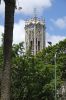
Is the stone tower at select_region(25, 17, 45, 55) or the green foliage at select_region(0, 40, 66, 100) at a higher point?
the stone tower at select_region(25, 17, 45, 55)

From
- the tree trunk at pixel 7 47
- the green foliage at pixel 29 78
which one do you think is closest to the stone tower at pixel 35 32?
the green foliage at pixel 29 78

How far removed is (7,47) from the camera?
19203 millimetres

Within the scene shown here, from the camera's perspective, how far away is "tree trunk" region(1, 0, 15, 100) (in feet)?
62.1

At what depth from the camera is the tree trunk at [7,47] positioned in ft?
62.1

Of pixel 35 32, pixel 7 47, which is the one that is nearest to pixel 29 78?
pixel 7 47

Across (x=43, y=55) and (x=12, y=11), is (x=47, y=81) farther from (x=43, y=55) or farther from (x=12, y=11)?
(x=12, y=11)

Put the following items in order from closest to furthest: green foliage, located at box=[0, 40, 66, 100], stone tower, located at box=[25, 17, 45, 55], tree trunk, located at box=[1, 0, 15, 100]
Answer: tree trunk, located at box=[1, 0, 15, 100] → green foliage, located at box=[0, 40, 66, 100] → stone tower, located at box=[25, 17, 45, 55]

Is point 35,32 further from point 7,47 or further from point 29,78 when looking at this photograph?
point 7,47

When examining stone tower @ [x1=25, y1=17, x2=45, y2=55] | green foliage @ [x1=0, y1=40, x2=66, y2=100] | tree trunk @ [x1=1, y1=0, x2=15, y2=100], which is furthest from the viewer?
stone tower @ [x1=25, y1=17, x2=45, y2=55]

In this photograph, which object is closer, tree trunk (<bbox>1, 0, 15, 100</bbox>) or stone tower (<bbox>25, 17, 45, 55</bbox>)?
tree trunk (<bbox>1, 0, 15, 100</bbox>)

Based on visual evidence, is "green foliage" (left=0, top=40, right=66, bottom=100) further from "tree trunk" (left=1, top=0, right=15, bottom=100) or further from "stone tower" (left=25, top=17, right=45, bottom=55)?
"stone tower" (left=25, top=17, right=45, bottom=55)

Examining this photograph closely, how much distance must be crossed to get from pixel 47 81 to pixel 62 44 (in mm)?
23563

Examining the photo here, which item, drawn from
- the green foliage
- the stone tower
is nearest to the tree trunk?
the green foliage

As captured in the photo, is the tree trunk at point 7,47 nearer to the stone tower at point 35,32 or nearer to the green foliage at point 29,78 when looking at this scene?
the green foliage at point 29,78
